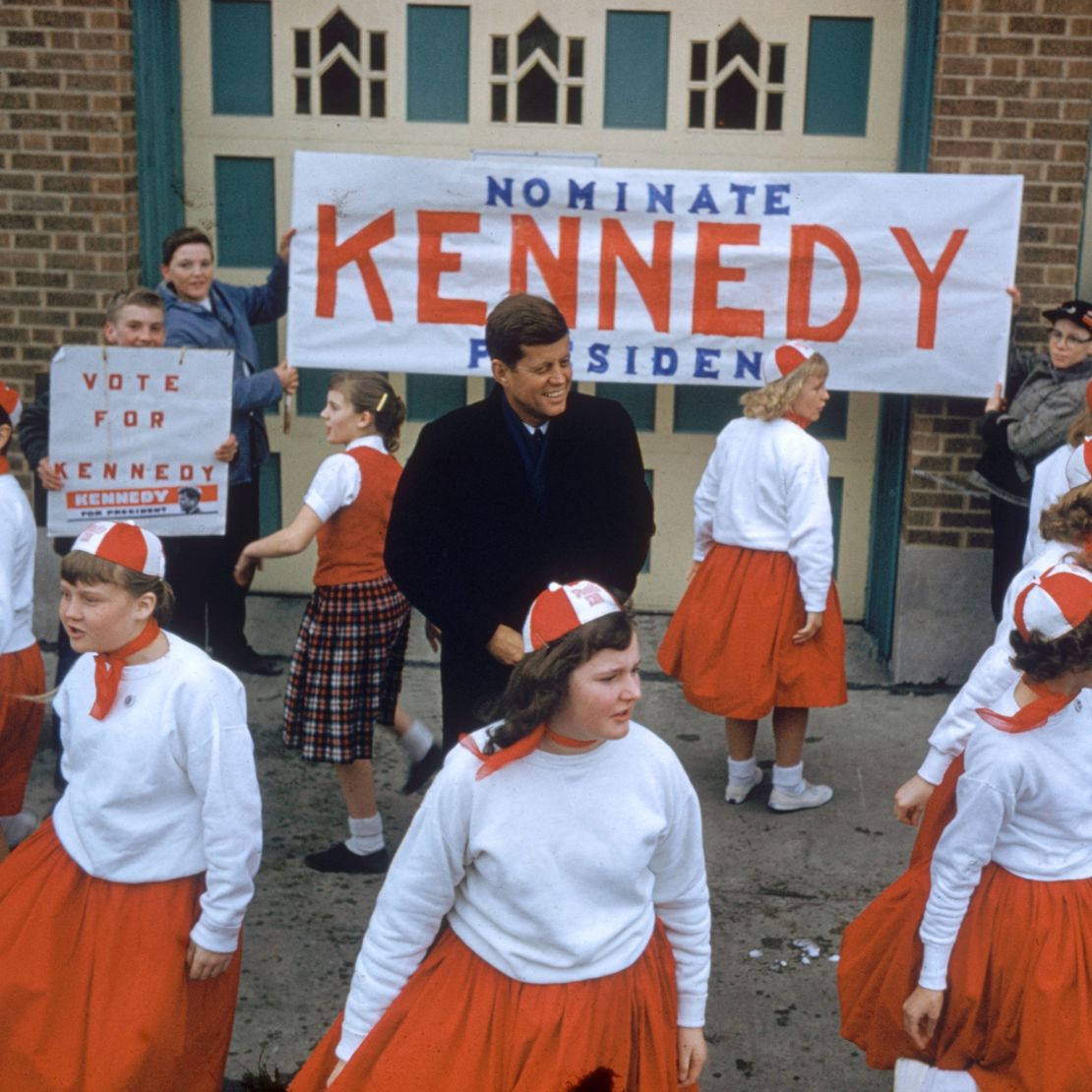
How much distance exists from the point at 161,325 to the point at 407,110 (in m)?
1.83

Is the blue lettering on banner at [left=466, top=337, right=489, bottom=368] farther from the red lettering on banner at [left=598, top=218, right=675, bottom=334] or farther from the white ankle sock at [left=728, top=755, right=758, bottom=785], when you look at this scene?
the white ankle sock at [left=728, top=755, right=758, bottom=785]

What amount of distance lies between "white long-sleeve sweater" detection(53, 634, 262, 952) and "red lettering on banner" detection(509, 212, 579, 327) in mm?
3257

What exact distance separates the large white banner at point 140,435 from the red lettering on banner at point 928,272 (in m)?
2.68

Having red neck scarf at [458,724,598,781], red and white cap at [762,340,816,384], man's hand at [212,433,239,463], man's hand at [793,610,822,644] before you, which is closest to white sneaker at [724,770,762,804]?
man's hand at [793,610,822,644]

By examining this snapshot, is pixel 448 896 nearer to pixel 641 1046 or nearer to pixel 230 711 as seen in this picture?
pixel 641 1046

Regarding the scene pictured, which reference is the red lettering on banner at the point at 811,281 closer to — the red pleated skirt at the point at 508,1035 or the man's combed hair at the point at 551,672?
the man's combed hair at the point at 551,672

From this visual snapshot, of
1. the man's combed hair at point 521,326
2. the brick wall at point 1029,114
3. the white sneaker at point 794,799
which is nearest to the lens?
the man's combed hair at point 521,326

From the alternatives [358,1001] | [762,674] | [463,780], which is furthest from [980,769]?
[762,674]

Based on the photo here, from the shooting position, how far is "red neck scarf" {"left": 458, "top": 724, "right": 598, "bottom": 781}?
2660 mm

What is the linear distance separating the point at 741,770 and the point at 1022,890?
2.35 metres

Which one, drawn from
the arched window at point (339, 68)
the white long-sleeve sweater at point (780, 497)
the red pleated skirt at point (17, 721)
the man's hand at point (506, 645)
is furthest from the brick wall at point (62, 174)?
the man's hand at point (506, 645)

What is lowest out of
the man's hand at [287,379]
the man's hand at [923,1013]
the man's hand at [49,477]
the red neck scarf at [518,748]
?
the man's hand at [923,1013]

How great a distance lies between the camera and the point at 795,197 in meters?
6.04

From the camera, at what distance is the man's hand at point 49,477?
5.16m
